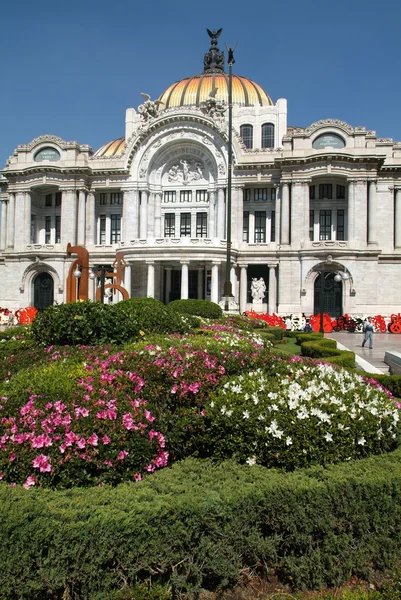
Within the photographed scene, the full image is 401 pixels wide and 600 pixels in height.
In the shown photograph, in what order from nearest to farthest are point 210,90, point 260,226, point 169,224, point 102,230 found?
point 260,226
point 169,224
point 102,230
point 210,90

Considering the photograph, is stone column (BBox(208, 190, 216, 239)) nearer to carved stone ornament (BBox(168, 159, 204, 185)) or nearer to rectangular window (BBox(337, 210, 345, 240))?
carved stone ornament (BBox(168, 159, 204, 185))

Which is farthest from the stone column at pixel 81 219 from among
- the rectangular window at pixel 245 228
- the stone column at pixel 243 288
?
the stone column at pixel 243 288

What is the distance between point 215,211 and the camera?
4672cm

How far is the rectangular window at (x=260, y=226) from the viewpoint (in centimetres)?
4644

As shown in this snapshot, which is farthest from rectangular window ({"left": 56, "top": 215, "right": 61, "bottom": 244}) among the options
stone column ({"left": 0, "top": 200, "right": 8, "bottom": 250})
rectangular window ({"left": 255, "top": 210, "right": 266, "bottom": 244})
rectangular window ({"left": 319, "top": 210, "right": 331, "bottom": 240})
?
rectangular window ({"left": 319, "top": 210, "right": 331, "bottom": 240})

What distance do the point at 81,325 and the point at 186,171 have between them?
40.8 meters

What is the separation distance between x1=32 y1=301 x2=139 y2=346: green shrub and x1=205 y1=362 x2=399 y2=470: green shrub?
11.5 feet

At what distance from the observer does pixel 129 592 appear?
443cm

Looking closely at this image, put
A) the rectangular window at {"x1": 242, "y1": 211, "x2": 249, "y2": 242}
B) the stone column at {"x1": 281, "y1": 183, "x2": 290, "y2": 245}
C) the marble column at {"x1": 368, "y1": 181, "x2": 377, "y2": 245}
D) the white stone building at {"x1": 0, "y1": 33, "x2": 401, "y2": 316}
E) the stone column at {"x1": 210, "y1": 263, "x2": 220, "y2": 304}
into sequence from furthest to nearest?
1. the rectangular window at {"x1": 242, "y1": 211, "x2": 249, "y2": 242}
2. the stone column at {"x1": 281, "y1": 183, "x2": 290, "y2": 245}
3. the marble column at {"x1": 368, "y1": 181, "x2": 377, "y2": 245}
4. the white stone building at {"x1": 0, "y1": 33, "x2": 401, "y2": 316}
5. the stone column at {"x1": 210, "y1": 263, "x2": 220, "y2": 304}

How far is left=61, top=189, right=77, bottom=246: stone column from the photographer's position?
157 feet

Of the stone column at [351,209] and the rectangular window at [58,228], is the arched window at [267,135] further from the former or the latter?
the rectangular window at [58,228]

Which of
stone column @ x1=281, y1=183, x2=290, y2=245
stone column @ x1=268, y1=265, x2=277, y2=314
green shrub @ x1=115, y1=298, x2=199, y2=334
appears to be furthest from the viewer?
stone column @ x1=268, y1=265, x2=277, y2=314

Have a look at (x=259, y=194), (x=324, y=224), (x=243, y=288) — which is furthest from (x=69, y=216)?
(x=324, y=224)

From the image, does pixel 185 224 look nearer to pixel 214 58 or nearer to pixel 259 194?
pixel 259 194
